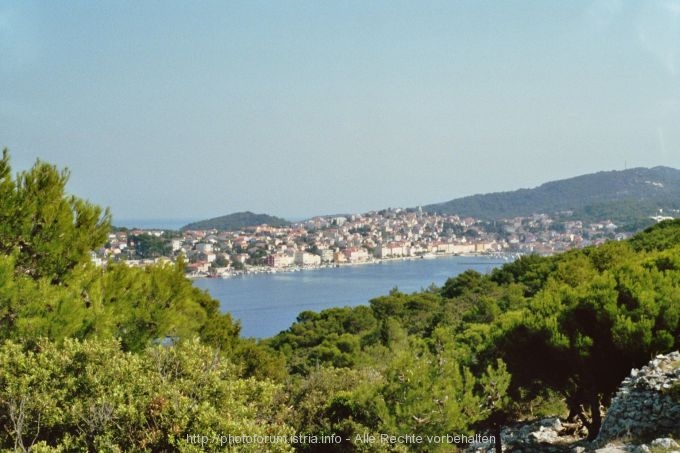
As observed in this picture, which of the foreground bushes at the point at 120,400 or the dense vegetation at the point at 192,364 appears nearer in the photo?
the foreground bushes at the point at 120,400

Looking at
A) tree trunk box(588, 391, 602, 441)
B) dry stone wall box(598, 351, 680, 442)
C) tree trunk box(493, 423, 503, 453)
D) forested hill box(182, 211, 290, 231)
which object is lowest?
tree trunk box(493, 423, 503, 453)

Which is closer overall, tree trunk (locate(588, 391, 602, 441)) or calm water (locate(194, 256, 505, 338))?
tree trunk (locate(588, 391, 602, 441))

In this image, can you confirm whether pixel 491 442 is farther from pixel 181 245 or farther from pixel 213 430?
pixel 181 245

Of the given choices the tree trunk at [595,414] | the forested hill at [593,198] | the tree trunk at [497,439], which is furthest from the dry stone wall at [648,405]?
the forested hill at [593,198]

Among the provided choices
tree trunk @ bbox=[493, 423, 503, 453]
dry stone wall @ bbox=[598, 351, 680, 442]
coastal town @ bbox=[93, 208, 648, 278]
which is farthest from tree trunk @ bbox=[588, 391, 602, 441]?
coastal town @ bbox=[93, 208, 648, 278]

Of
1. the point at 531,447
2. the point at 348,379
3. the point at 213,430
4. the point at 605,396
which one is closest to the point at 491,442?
the point at 531,447

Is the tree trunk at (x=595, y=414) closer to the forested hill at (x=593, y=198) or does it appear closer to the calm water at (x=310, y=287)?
the calm water at (x=310, y=287)

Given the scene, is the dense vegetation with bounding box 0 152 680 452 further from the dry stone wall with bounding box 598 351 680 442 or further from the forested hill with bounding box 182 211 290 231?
the forested hill with bounding box 182 211 290 231
